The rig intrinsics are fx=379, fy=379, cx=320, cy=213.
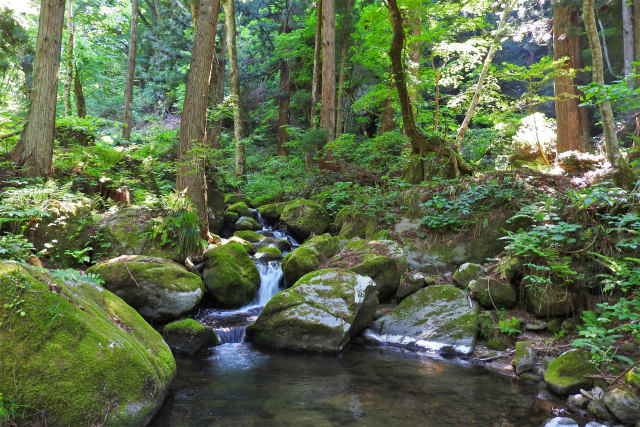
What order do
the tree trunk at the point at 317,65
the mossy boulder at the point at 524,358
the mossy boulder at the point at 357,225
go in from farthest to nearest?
the tree trunk at the point at 317,65 → the mossy boulder at the point at 357,225 → the mossy boulder at the point at 524,358

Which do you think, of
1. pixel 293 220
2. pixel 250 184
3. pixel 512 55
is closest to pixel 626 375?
pixel 293 220

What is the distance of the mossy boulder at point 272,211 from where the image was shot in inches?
541

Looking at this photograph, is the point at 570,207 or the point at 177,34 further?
the point at 177,34

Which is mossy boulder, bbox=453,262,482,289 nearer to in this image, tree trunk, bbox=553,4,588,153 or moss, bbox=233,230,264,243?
moss, bbox=233,230,264,243

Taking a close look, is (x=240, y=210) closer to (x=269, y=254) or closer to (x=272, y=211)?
(x=272, y=211)

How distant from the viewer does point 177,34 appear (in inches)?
811

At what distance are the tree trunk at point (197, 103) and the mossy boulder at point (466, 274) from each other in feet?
19.6

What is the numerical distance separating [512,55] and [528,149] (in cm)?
2357

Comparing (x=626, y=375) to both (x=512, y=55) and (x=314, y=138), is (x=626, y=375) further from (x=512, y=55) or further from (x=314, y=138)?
(x=512, y=55)

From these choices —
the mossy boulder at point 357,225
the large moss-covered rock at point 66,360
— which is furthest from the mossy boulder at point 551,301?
the large moss-covered rock at point 66,360

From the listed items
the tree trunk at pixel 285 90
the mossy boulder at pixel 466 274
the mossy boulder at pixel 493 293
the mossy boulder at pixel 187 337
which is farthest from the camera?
the tree trunk at pixel 285 90

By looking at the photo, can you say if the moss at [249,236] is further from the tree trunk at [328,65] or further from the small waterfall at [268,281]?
the tree trunk at [328,65]

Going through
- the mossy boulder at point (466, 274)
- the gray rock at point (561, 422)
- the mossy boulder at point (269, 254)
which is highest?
the mossy boulder at point (269, 254)

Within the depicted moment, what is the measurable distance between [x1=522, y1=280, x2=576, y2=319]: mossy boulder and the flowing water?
1559 mm
